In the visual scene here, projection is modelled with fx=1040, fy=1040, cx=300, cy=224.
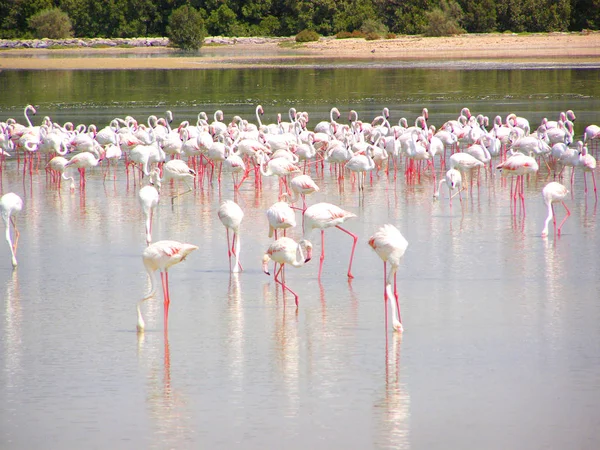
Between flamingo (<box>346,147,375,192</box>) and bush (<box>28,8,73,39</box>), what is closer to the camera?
flamingo (<box>346,147,375,192</box>)

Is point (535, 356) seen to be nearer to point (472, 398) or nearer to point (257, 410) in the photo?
point (472, 398)

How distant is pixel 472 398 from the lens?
5.66 meters

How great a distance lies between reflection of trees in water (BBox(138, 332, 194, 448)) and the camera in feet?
17.1

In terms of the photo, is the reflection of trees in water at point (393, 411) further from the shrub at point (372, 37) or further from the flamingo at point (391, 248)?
the shrub at point (372, 37)

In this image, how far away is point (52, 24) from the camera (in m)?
60.6

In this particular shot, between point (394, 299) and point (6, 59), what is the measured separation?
154ft

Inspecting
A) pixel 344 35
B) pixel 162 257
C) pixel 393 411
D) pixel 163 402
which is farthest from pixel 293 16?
pixel 393 411

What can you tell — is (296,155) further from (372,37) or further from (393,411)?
(372,37)

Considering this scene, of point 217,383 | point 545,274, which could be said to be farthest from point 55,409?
point 545,274

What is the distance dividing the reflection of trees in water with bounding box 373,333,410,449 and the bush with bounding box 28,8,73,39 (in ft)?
189

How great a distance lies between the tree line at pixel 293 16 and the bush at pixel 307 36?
6.88ft

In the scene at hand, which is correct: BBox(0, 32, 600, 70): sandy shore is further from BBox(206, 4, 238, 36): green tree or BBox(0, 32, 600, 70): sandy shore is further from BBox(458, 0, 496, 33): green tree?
BBox(206, 4, 238, 36): green tree

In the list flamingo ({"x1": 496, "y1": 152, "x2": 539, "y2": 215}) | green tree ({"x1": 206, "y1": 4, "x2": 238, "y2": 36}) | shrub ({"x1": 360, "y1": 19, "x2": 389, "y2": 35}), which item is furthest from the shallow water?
green tree ({"x1": 206, "y1": 4, "x2": 238, "y2": 36})

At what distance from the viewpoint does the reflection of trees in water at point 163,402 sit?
5.22m
